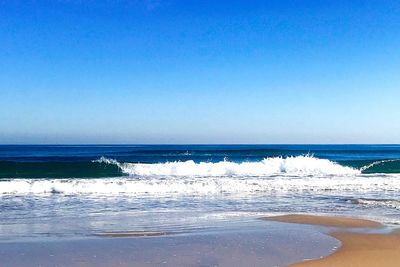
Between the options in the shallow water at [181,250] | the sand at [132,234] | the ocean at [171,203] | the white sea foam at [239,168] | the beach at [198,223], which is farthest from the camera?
the white sea foam at [239,168]

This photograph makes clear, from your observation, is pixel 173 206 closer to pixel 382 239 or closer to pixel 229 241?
pixel 229 241

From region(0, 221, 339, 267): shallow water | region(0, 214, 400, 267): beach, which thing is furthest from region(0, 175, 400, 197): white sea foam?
region(0, 221, 339, 267): shallow water

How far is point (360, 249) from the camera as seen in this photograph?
842cm

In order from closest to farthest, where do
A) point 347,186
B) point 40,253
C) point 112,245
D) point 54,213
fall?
point 40,253 < point 112,245 < point 54,213 < point 347,186

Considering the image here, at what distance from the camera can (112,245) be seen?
332 inches

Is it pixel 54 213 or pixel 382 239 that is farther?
pixel 54 213

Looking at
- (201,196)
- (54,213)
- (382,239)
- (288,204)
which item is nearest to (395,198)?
(288,204)

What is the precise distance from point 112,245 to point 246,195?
30.4 ft

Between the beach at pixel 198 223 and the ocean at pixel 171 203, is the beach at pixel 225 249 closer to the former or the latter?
the beach at pixel 198 223

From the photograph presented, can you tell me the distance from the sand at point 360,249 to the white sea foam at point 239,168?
55.6 feet

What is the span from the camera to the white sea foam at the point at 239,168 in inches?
1143

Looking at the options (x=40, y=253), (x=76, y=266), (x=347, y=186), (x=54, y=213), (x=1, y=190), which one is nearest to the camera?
(x=76, y=266)

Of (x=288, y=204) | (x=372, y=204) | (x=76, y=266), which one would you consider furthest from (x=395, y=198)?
(x=76, y=266)

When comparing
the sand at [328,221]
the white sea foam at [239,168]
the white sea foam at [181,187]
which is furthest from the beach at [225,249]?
the white sea foam at [239,168]
